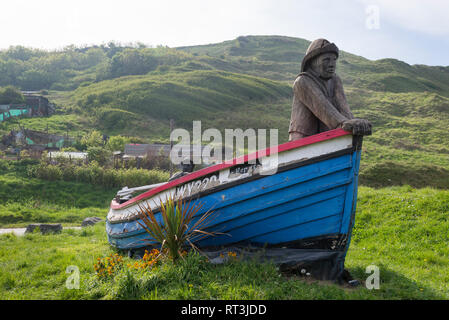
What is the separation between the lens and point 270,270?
437 centimetres

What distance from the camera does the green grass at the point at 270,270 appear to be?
4.07 metres

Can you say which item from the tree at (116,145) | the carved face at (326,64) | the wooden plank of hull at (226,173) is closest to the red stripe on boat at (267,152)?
the wooden plank of hull at (226,173)

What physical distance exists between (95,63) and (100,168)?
320 feet

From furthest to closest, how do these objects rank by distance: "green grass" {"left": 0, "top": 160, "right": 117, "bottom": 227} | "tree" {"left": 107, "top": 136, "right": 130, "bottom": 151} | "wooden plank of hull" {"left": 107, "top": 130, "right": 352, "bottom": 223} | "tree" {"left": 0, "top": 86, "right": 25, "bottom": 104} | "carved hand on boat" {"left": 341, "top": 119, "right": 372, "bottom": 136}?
"tree" {"left": 0, "top": 86, "right": 25, "bottom": 104} → "tree" {"left": 107, "top": 136, "right": 130, "bottom": 151} → "green grass" {"left": 0, "top": 160, "right": 117, "bottom": 227} → "wooden plank of hull" {"left": 107, "top": 130, "right": 352, "bottom": 223} → "carved hand on boat" {"left": 341, "top": 119, "right": 372, "bottom": 136}

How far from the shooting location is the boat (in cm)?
421

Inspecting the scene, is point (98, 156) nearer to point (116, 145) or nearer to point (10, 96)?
point (116, 145)

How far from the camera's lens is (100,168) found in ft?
61.7

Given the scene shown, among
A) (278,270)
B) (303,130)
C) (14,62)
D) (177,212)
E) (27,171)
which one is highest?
(14,62)

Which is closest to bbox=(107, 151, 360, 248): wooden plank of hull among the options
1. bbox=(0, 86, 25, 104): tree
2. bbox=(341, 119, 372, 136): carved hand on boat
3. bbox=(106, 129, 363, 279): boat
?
bbox=(106, 129, 363, 279): boat

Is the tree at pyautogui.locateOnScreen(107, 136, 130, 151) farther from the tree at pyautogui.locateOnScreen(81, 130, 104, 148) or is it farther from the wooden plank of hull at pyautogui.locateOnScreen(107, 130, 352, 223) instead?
the wooden plank of hull at pyautogui.locateOnScreen(107, 130, 352, 223)

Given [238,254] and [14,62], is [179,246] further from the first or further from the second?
[14,62]

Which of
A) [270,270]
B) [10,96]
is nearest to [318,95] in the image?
[270,270]
